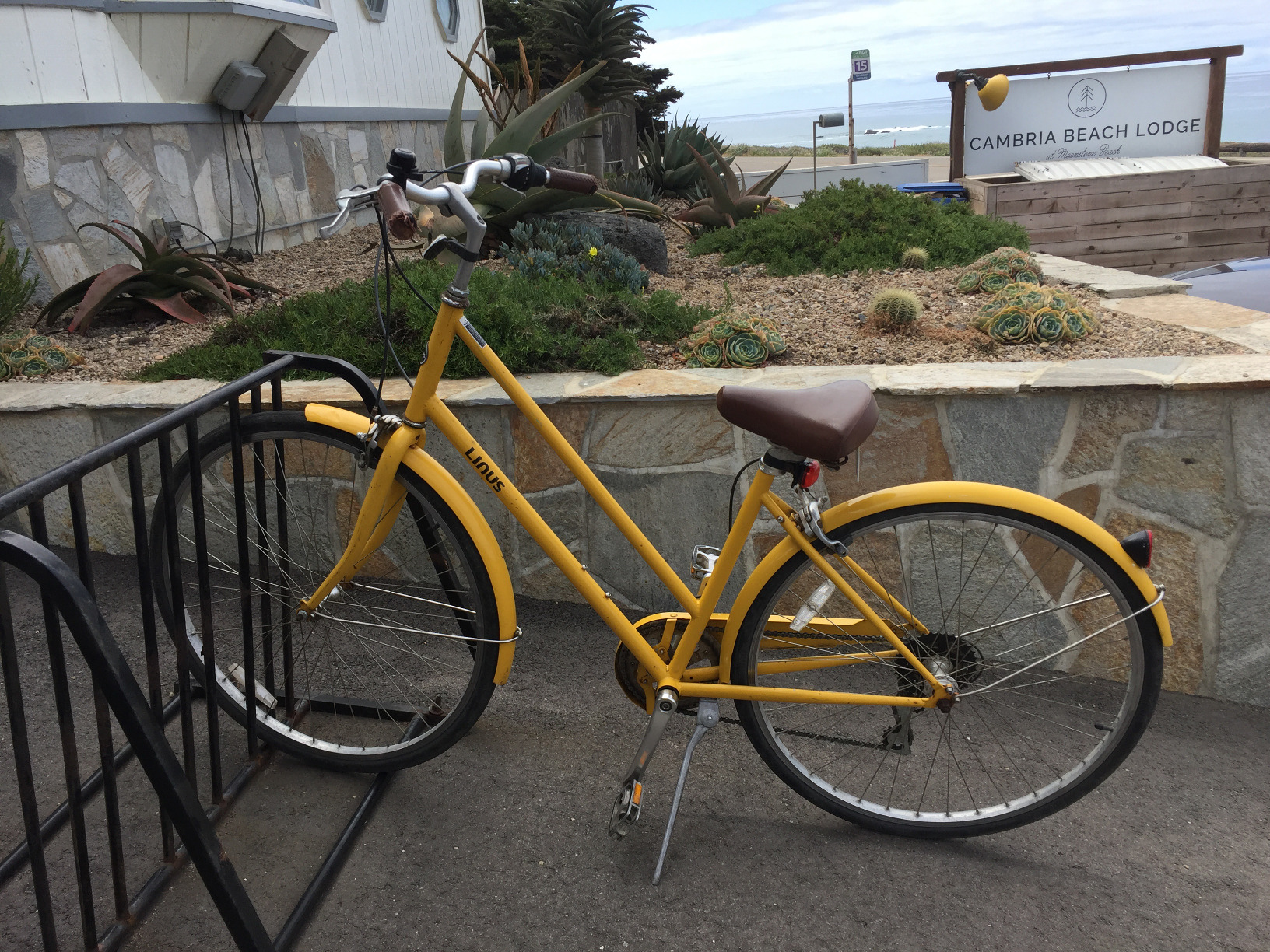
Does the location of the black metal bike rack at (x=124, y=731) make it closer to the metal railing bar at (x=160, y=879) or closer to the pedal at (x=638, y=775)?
the metal railing bar at (x=160, y=879)

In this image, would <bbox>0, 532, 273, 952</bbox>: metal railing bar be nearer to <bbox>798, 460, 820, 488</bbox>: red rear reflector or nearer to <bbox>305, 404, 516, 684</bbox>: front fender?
<bbox>305, 404, 516, 684</bbox>: front fender

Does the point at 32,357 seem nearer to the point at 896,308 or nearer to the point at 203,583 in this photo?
the point at 203,583

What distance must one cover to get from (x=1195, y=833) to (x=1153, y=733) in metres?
0.42

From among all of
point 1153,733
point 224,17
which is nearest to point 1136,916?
point 1153,733

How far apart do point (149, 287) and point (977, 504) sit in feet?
13.1

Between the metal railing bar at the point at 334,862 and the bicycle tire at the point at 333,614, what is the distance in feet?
0.17

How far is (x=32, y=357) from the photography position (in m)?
3.79

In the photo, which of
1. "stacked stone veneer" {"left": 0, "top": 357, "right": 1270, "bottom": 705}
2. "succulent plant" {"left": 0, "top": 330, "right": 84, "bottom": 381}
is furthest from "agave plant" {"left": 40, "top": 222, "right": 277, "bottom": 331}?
"stacked stone veneer" {"left": 0, "top": 357, "right": 1270, "bottom": 705}

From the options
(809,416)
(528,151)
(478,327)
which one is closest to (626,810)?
(809,416)

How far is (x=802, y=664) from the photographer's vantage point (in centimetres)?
219

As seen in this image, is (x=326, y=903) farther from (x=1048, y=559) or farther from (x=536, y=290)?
(x=536, y=290)

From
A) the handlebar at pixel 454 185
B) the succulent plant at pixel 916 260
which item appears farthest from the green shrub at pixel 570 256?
the handlebar at pixel 454 185

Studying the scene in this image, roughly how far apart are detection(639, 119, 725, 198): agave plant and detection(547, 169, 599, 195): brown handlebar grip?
6.70 m

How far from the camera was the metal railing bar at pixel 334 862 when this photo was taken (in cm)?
198
